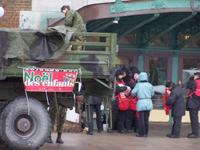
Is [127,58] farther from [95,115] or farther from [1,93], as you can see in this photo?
[1,93]

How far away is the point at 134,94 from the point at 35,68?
199 inches

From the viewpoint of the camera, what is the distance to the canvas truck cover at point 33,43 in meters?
8.69

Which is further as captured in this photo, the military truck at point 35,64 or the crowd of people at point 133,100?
the crowd of people at point 133,100

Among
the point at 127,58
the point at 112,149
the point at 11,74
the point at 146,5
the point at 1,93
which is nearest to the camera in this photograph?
the point at 11,74

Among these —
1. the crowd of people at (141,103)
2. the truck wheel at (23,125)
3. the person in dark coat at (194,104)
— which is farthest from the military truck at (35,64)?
the person in dark coat at (194,104)

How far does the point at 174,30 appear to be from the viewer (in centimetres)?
1653

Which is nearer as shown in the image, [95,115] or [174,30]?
[95,115]

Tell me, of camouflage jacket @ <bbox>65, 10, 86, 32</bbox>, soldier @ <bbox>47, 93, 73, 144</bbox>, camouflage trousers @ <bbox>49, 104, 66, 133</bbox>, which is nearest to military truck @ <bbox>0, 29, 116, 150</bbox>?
soldier @ <bbox>47, 93, 73, 144</bbox>

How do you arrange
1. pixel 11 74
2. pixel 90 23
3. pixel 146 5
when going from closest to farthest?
pixel 11 74 → pixel 146 5 → pixel 90 23

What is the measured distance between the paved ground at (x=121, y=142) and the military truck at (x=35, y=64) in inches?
61.1

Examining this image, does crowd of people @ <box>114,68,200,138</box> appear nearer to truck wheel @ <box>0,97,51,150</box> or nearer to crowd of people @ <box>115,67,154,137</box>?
crowd of people @ <box>115,67,154,137</box>

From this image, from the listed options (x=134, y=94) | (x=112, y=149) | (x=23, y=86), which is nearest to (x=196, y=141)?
(x=134, y=94)

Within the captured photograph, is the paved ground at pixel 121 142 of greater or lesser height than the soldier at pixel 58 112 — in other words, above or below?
below

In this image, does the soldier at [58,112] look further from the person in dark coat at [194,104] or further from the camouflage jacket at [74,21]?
the person in dark coat at [194,104]
